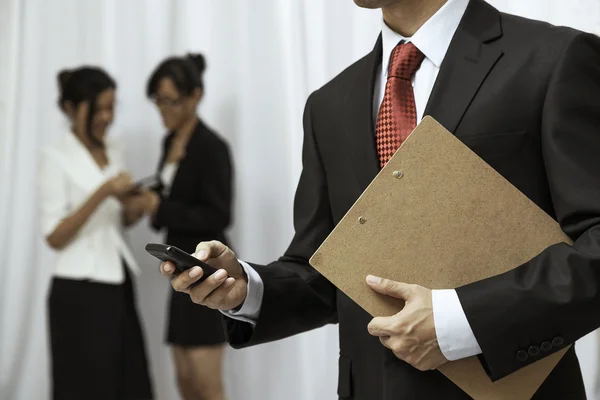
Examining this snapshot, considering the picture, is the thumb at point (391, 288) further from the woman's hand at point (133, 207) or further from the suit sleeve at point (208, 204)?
the woman's hand at point (133, 207)

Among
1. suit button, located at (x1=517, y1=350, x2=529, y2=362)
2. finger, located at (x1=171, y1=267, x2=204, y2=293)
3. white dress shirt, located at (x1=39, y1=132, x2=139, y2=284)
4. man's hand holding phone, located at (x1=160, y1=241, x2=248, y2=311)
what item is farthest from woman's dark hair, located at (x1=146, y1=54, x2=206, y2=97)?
suit button, located at (x1=517, y1=350, x2=529, y2=362)

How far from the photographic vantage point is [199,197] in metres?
3.37

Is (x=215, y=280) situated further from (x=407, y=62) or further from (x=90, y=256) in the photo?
(x=90, y=256)

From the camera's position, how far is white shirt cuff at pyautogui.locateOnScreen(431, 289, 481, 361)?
3.72ft

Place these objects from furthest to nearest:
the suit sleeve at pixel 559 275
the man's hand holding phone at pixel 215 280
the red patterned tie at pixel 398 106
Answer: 1. the red patterned tie at pixel 398 106
2. the man's hand holding phone at pixel 215 280
3. the suit sleeve at pixel 559 275

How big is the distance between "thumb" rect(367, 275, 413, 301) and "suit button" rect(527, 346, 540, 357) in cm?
17

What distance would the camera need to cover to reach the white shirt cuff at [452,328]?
1133 mm

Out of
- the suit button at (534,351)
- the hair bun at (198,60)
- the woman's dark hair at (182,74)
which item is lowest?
the suit button at (534,351)

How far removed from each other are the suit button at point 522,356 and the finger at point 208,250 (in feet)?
1.50

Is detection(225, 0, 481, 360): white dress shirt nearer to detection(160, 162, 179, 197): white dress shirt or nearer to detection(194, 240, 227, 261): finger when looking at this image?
detection(194, 240, 227, 261): finger

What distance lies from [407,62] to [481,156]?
0.67ft

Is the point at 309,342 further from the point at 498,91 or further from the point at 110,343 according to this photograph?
the point at 498,91

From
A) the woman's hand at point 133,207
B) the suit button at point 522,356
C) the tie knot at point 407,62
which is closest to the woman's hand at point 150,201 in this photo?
the woman's hand at point 133,207

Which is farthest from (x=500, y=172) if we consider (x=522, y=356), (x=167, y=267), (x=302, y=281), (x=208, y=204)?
(x=208, y=204)
